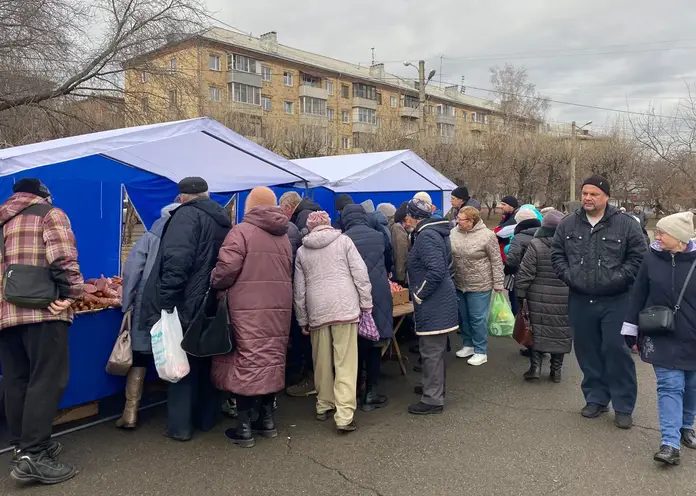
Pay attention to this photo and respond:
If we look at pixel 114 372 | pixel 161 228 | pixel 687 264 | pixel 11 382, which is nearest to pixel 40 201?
pixel 161 228

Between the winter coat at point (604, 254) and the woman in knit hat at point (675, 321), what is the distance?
0.30 m

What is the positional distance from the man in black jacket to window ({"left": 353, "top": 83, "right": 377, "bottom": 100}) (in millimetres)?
45317

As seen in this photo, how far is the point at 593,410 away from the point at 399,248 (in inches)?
101

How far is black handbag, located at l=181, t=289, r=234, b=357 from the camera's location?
11.2 ft

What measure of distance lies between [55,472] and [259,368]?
1.35 metres

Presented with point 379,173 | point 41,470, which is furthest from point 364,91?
point 41,470

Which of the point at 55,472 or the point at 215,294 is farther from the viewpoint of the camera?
the point at 215,294

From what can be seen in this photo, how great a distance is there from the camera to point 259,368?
11.5ft

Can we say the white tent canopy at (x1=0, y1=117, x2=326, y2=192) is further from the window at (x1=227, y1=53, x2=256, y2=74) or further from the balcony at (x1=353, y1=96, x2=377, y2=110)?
the balcony at (x1=353, y1=96, x2=377, y2=110)

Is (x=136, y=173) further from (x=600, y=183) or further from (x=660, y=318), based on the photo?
(x=660, y=318)

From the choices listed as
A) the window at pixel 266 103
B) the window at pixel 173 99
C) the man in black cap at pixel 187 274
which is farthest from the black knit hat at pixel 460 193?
the window at pixel 266 103

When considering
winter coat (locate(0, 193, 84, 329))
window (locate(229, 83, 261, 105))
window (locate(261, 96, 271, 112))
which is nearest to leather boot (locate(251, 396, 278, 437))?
winter coat (locate(0, 193, 84, 329))

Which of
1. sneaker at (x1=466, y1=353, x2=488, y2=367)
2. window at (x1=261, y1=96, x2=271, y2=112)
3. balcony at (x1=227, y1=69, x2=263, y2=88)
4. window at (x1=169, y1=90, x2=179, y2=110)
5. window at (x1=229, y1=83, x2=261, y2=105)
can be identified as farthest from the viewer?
window at (x1=261, y1=96, x2=271, y2=112)

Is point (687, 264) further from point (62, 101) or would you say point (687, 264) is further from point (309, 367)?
point (62, 101)
